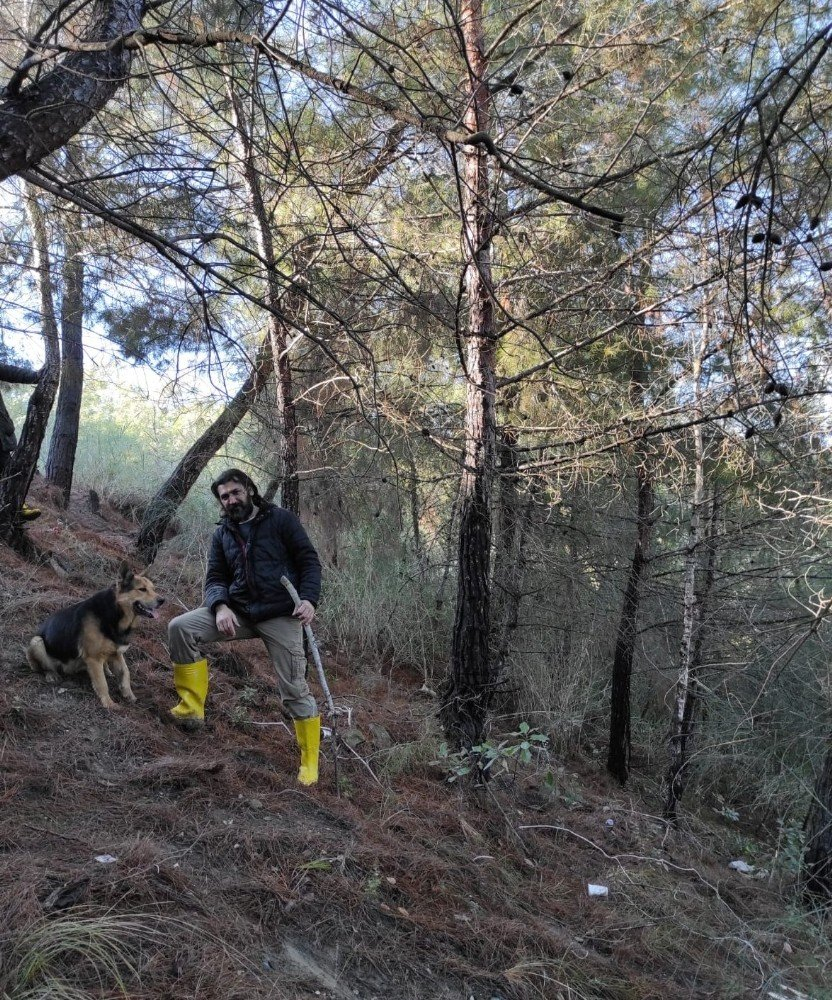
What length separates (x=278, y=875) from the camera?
341 cm

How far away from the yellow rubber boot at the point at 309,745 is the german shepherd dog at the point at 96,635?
136 centimetres

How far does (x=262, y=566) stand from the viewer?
15.6 feet

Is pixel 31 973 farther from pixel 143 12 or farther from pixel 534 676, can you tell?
pixel 534 676

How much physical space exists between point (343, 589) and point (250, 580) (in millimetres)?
4689

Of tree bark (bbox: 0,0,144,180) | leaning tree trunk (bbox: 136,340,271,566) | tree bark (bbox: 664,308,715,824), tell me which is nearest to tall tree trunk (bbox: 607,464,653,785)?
tree bark (bbox: 664,308,715,824)

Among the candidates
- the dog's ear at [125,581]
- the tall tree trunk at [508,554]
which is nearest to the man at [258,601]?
the dog's ear at [125,581]

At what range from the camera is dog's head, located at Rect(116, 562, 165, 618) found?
500cm

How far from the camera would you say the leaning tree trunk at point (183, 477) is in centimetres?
902

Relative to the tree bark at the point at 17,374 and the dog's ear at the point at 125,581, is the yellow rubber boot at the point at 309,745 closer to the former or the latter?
the dog's ear at the point at 125,581

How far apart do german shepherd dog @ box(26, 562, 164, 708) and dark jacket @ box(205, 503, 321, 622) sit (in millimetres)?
652

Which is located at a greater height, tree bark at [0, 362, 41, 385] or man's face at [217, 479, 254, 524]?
tree bark at [0, 362, 41, 385]

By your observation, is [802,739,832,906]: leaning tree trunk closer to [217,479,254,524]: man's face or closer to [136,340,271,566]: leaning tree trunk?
[217,479,254,524]: man's face

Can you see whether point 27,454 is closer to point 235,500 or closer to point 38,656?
point 38,656

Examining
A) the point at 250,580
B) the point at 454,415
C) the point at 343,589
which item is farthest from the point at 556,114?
the point at 343,589
